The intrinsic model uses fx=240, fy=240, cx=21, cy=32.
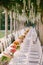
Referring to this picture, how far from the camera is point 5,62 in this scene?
371 centimetres

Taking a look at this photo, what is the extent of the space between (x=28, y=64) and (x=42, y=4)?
181 centimetres

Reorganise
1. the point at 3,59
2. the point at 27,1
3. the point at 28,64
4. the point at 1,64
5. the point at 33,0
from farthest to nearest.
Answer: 1. the point at 27,1
2. the point at 33,0
3. the point at 28,64
4. the point at 3,59
5. the point at 1,64

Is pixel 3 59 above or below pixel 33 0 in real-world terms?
below

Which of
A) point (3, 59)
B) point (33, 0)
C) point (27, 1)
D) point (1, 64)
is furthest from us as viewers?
point (27, 1)

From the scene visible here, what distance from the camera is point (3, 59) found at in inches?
150

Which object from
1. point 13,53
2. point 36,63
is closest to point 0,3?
point 13,53

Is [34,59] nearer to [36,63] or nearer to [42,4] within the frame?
[36,63]

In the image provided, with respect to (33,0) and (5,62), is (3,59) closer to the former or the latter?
(5,62)

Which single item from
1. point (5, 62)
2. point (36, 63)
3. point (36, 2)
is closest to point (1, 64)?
point (5, 62)

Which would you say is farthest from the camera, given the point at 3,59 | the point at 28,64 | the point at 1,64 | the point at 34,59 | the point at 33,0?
the point at 33,0

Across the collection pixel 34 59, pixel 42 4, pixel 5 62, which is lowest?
pixel 34 59

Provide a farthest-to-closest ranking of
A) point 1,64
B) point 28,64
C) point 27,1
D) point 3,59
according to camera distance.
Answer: point 27,1 → point 28,64 → point 3,59 → point 1,64

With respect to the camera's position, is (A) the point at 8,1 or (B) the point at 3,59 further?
(A) the point at 8,1

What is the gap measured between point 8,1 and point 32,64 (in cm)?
179
